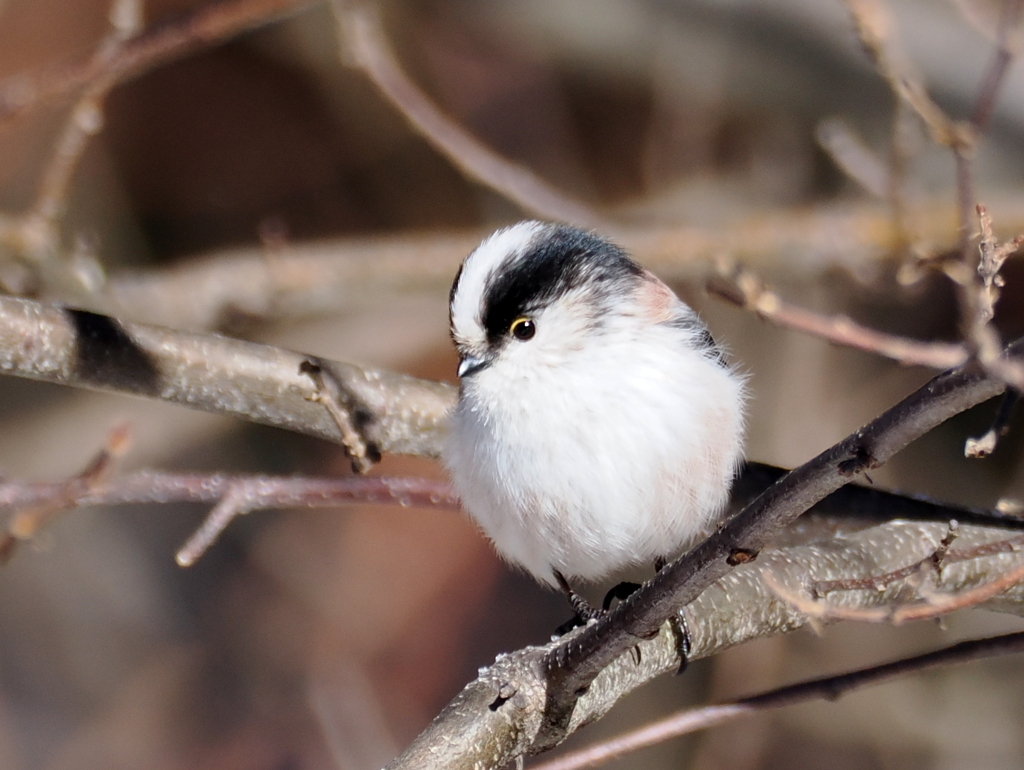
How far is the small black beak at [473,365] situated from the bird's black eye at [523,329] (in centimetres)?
6

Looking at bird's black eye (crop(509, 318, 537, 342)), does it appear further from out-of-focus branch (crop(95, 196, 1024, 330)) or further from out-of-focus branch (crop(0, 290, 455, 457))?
out-of-focus branch (crop(95, 196, 1024, 330))

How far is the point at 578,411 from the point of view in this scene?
59.9 inches

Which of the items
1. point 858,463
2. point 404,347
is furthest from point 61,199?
point 858,463

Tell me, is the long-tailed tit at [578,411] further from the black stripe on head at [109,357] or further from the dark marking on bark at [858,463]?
the dark marking on bark at [858,463]

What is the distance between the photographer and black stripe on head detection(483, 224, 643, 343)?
1.60 m

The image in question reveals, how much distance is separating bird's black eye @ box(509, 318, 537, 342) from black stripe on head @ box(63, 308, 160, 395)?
54cm

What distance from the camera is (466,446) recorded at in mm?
1621

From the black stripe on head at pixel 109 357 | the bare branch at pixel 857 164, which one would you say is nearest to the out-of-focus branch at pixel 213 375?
the black stripe on head at pixel 109 357

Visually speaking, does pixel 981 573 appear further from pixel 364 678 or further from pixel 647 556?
pixel 364 678

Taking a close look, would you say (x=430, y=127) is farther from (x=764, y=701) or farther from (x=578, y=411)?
(x=764, y=701)

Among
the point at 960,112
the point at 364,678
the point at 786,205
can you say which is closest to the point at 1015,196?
the point at 960,112

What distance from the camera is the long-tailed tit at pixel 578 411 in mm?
1527

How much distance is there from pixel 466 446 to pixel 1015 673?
7.24 feet

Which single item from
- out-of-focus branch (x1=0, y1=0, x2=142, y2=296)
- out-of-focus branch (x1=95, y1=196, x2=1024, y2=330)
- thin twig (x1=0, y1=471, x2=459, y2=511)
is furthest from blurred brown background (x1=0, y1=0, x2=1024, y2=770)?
thin twig (x1=0, y1=471, x2=459, y2=511)
